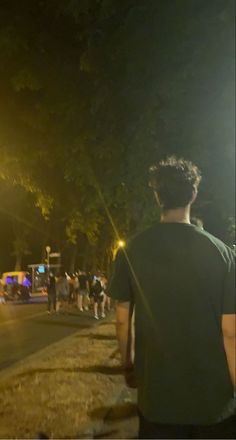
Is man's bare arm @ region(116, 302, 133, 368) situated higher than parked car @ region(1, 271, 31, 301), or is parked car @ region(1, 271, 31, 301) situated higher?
man's bare arm @ region(116, 302, 133, 368)

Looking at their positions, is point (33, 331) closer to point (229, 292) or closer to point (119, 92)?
point (119, 92)

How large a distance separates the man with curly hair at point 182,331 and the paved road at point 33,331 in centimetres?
770

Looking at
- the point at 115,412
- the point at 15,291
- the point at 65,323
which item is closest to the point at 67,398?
the point at 115,412

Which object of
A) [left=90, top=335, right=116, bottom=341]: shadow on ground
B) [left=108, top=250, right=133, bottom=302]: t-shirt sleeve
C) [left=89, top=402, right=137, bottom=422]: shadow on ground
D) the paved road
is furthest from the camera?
[left=90, top=335, right=116, bottom=341]: shadow on ground

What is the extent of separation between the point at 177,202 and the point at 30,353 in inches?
363

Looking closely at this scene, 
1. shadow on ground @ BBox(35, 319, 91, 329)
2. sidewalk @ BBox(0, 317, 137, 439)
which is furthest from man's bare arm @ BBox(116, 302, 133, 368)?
shadow on ground @ BBox(35, 319, 91, 329)

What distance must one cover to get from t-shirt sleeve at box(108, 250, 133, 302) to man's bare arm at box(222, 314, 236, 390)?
45cm

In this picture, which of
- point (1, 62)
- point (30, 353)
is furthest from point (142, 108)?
point (30, 353)

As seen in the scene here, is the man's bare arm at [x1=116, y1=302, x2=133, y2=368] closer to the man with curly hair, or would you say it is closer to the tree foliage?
the man with curly hair

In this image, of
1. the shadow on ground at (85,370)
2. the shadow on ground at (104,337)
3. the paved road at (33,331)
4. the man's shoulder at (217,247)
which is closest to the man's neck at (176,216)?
the man's shoulder at (217,247)

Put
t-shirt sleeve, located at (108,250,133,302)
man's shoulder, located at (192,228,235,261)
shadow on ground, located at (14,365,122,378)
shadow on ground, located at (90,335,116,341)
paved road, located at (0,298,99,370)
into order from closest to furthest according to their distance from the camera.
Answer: man's shoulder, located at (192,228,235,261), t-shirt sleeve, located at (108,250,133,302), shadow on ground, located at (14,365,122,378), paved road, located at (0,298,99,370), shadow on ground, located at (90,335,116,341)

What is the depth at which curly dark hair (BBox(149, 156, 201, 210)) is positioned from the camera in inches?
110

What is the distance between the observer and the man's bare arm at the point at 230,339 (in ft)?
8.06

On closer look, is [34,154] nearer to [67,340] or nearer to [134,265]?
[67,340]
